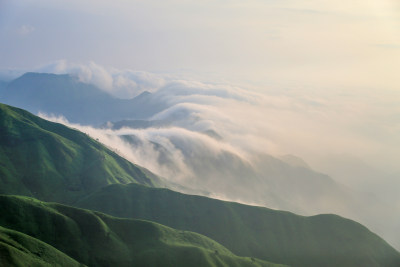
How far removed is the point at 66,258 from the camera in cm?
19862

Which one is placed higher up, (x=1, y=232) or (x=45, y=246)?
(x=1, y=232)

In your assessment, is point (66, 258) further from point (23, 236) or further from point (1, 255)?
point (1, 255)

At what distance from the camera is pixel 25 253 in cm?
17838

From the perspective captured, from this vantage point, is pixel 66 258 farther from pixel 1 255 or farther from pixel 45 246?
pixel 1 255

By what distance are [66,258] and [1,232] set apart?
34416 mm

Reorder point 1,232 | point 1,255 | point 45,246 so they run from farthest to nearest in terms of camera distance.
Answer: point 45,246 < point 1,232 < point 1,255

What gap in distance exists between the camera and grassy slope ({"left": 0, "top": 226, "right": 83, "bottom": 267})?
167 meters

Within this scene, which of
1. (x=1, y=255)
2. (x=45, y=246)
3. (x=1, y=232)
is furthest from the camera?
(x=45, y=246)

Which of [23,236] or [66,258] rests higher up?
[23,236]

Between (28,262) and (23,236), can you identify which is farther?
(23,236)

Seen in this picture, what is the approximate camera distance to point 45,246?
194125 millimetres

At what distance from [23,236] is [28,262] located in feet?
68.6

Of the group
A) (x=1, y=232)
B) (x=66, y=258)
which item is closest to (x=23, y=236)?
(x=1, y=232)

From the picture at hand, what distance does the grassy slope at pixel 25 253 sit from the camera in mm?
167250
